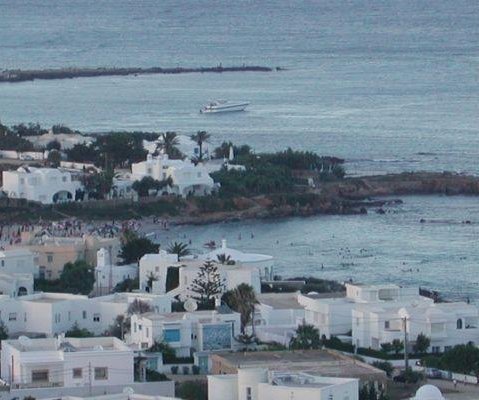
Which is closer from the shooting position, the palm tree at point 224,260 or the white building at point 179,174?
the palm tree at point 224,260

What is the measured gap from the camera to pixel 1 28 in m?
138

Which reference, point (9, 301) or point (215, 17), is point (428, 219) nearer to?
point (9, 301)

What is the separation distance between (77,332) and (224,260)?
18.6 ft

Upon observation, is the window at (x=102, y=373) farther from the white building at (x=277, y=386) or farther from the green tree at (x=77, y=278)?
the green tree at (x=77, y=278)

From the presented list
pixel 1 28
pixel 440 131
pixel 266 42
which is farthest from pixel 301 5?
pixel 440 131

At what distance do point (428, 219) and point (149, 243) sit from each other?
10488 mm

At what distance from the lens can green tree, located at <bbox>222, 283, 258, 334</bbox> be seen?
107 feet

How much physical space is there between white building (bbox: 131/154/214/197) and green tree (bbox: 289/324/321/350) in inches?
718

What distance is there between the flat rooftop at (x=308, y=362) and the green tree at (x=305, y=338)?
0.99 meters

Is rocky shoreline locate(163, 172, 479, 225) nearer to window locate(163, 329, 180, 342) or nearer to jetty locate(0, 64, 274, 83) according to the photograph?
window locate(163, 329, 180, 342)

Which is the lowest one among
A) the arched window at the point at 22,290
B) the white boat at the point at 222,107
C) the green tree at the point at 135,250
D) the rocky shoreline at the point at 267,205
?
the arched window at the point at 22,290

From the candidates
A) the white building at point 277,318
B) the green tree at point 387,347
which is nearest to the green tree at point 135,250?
the white building at point 277,318

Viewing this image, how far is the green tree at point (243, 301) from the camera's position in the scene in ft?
107

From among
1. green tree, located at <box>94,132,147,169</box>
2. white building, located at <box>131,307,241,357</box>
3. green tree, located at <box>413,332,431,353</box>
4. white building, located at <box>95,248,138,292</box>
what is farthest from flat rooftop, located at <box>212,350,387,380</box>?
green tree, located at <box>94,132,147,169</box>
